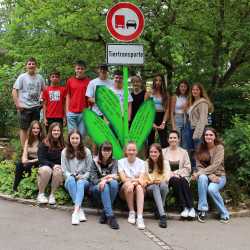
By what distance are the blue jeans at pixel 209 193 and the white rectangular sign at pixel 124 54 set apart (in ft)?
6.66

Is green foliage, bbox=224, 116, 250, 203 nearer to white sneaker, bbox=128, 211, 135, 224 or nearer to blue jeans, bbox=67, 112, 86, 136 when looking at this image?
white sneaker, bbox=128, 211, 135, 224

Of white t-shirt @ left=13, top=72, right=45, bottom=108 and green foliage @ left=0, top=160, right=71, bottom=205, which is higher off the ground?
white t-shirt @ left=13, top=72, right=45, bottom=108

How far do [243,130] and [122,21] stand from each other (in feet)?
8.72

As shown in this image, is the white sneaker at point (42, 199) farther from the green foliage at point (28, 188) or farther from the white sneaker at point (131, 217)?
the white sneaker at point (131, 217)

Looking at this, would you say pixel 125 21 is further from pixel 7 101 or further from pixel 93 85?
pixel 7 101

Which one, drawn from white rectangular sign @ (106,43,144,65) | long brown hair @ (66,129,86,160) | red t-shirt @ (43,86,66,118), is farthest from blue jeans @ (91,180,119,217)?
red t-shirt @ (43,86,66,118)

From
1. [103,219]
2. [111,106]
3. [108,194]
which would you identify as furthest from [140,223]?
[111,106]

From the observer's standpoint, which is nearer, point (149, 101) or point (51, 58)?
point (149, 101)

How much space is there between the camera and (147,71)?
1080 centimetres

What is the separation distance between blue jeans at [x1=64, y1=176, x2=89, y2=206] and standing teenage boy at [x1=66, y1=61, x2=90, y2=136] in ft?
5.41

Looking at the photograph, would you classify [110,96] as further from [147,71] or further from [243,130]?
[147,71]

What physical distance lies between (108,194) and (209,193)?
1.45m

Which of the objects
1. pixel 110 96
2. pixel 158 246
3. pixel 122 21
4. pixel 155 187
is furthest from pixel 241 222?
pixel 122 21

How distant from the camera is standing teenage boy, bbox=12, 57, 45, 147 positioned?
8781 mm
